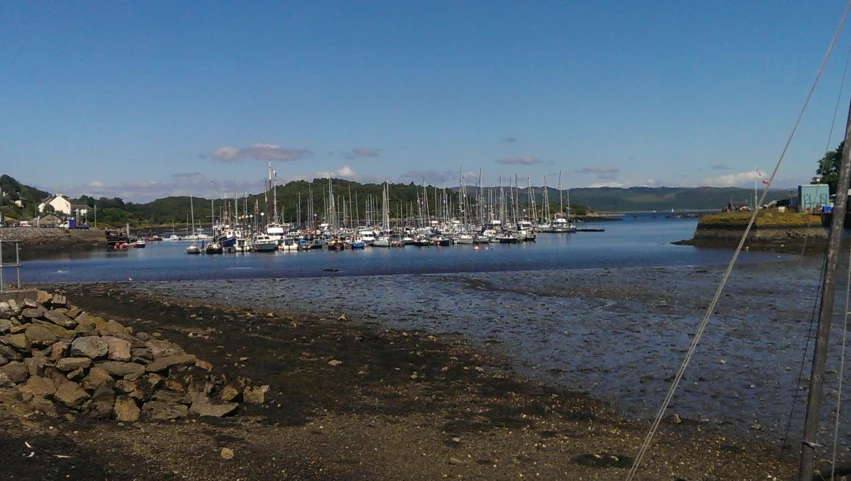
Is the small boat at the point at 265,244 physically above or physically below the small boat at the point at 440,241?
above

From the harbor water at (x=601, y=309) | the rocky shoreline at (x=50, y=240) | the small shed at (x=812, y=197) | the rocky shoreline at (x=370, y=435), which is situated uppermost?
the small shed at (x=812, y=197)

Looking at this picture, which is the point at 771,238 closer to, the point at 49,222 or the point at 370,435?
the point at 370,435

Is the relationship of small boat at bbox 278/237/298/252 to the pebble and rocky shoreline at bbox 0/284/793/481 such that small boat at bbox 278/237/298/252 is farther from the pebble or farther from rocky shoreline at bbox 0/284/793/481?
the pebble

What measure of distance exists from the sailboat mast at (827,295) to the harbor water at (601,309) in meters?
1.57

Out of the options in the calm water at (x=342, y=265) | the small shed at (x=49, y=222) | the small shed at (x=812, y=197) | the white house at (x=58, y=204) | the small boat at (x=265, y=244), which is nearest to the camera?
the calm water at (x=342, y=265)

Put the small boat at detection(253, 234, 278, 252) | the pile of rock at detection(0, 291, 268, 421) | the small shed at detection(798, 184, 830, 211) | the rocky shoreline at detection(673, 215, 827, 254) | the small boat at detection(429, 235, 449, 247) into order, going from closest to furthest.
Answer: the pile of rock at detection(0, 291, 268, 421)
the rocky shoreline at detection(673, 215, 827, 254)
the small shed at detection(798, 184, 830, 211)
the small boat at detection(253, 234, 278, 252)
the small boat at detection(429, 235, 449, 247)

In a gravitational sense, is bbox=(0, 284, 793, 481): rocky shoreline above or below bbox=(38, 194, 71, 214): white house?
below

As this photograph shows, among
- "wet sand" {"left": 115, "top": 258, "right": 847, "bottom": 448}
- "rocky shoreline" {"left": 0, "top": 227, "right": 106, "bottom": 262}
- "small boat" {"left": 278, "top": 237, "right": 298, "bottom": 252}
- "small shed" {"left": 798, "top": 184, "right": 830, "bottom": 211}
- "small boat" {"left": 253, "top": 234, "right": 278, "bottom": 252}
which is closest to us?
"wet sand" {"left": 115, "top": 258, "right": 847, "bottom": 448}

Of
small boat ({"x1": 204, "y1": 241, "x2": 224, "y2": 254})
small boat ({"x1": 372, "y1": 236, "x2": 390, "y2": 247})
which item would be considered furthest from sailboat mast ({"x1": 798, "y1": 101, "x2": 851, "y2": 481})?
small boat ({"x1": 372, "y1": 236, "x2": 390, "y2": 247})

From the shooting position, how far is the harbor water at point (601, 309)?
17266mm

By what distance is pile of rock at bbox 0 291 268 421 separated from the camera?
13.2m

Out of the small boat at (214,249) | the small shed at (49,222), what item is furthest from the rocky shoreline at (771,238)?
the small shed at (49,222)

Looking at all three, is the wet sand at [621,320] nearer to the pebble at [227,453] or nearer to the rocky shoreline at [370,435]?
the rocky shoreline at [370,435]

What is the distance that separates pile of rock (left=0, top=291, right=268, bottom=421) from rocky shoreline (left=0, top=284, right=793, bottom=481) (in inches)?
6.5
